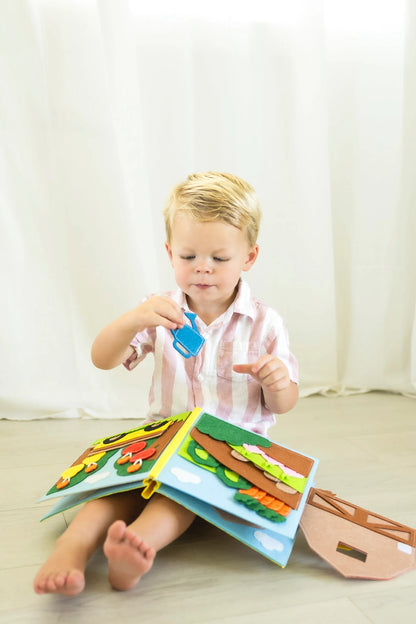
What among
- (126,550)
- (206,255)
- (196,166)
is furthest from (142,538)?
(196,166)

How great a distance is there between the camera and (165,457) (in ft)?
2.47

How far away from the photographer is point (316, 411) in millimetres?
1407

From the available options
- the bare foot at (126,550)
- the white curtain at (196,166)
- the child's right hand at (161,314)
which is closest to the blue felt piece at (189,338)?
the child's right hand at (161,314)

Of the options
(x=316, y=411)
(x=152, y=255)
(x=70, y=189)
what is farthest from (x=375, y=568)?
(x=70, y=189)

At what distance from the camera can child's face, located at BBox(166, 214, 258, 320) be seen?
0.87m

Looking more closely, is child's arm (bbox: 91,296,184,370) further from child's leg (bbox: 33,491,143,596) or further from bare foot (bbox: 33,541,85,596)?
bare foot (bbox: 33,541,85,596)

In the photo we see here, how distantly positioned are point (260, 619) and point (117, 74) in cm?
107

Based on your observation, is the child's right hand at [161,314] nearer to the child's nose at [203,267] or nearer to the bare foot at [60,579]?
the child's nose at [203,267]

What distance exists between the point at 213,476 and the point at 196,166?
33.0 inches

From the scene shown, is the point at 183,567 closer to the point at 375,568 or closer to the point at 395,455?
the point at 375,568

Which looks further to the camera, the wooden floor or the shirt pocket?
the shirt pocket

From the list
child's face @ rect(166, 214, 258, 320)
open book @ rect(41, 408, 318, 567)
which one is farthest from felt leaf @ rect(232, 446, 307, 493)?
child's face @ rect(166, 214, 258, 320)

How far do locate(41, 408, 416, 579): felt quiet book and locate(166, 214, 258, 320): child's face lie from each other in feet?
0.61

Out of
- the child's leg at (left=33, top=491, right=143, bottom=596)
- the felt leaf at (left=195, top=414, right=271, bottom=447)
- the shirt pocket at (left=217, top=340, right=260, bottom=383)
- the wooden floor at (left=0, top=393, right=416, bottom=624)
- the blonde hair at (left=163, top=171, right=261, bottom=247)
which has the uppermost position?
the blonde hair at (left=163, top=171, right=261, bottom=247)
